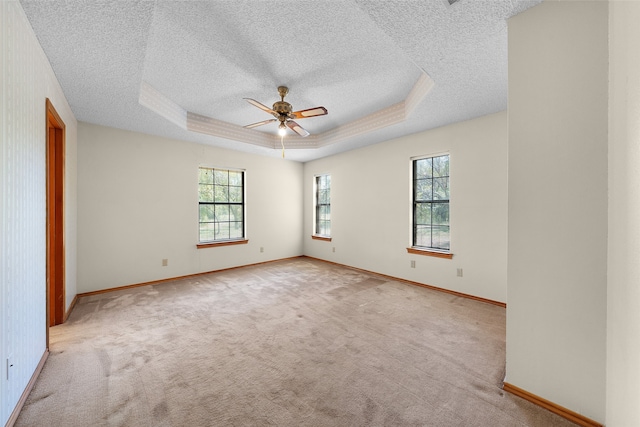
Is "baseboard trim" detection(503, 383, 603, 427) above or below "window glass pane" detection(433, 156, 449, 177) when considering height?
below

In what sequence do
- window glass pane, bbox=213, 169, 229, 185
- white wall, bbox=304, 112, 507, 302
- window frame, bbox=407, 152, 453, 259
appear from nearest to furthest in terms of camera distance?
1. white wall, bbox=304, 112, 507, 302
2. window frame, bbox=407, 152, 453, 259
3. window glass pane, bbox=213, 169, 229, 185

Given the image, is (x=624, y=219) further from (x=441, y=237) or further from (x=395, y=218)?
(x=395, y=218)

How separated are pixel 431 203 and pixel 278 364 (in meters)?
3.19

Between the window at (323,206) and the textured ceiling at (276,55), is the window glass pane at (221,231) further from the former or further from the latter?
the window at (323,206)

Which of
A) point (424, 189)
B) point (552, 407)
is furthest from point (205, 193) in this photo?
point (552, 407)

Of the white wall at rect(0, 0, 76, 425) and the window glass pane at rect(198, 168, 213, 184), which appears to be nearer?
the white wall at rect(0, 0, 76, 425)

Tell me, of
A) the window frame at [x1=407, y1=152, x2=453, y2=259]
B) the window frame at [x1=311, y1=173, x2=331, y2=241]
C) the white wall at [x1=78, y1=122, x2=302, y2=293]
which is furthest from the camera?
the window frame at [x1=311, y1=173, x2=331, y2=241]

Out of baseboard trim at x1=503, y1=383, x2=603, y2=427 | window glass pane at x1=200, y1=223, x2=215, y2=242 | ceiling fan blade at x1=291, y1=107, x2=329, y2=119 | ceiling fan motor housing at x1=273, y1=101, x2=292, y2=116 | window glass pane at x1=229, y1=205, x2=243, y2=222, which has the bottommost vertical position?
baseboard trim at x1=503, y1=383, x2=603, y2=427

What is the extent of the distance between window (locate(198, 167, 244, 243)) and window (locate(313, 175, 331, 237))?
1.79 metres

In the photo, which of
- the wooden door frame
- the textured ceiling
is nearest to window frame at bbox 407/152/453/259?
the textured ceiling

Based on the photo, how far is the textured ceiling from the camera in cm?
166

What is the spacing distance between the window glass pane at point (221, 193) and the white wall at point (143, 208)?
0.42 meters

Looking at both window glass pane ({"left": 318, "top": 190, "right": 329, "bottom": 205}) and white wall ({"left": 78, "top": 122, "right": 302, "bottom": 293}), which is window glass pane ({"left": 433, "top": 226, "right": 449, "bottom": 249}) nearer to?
window glass pane ({"left": 318, "top": 190, "right": 329, "bottom": 205})

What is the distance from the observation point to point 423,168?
4.07m
